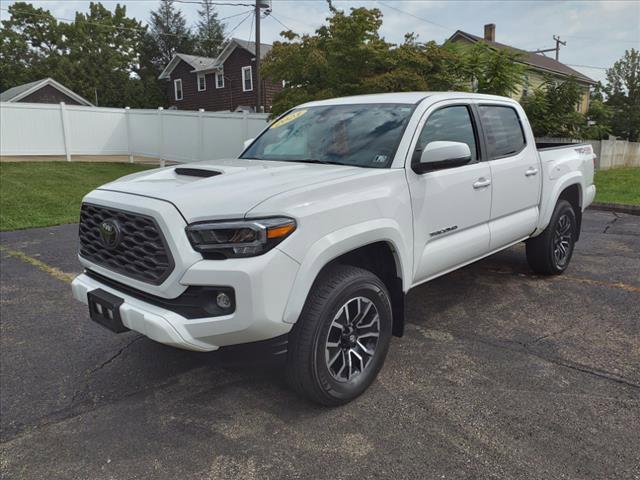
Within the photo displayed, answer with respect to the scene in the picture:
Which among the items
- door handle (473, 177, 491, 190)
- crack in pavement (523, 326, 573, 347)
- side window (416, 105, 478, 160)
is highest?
side window (416, 105, 478, 160)

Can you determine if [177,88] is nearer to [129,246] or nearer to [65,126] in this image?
[65,126]

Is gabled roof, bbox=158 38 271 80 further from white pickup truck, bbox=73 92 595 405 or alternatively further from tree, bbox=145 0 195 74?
white pickup truck, bbox=73 92 595 405

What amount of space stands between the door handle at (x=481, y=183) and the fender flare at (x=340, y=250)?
101 centimetres

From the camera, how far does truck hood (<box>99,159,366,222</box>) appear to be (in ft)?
8.70

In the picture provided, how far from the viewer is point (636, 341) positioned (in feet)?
13.0

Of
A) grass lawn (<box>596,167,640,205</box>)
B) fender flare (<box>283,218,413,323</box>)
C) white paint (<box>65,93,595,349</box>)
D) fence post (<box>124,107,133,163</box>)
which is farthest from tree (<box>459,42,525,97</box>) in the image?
fence post (<box>124,107,133,163</box>)

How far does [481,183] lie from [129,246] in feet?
8.70

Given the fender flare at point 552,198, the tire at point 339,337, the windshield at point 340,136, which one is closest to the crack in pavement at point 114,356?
the tire at point 339,337

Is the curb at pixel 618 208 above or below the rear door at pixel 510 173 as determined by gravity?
below

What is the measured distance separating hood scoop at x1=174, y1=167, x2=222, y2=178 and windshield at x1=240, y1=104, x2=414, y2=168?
0.79 meters

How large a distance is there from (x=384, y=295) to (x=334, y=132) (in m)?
1.40

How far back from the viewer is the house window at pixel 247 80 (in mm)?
35812

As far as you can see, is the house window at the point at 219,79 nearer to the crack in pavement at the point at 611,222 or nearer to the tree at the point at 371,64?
the tree at the point at 371,64

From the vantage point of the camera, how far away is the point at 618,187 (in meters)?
13.4
